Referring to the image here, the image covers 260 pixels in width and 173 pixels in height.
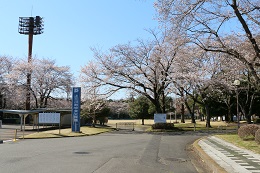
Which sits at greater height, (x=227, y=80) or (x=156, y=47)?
(x=156, y=47)

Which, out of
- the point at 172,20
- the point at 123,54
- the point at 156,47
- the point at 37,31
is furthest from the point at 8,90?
the point at 172,20

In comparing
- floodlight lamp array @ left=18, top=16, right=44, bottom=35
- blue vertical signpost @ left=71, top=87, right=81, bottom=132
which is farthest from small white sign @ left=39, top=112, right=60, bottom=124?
floodlight lamp array @ left=18, top=16, right=44, bottom=35

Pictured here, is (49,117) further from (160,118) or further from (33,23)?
(33,23)

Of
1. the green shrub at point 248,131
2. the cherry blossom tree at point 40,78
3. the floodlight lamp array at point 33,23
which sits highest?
the floodlight lamp array at point 33,23

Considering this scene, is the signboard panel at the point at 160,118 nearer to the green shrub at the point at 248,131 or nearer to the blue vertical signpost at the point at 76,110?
the blue vertical signpost at the point at 76,110

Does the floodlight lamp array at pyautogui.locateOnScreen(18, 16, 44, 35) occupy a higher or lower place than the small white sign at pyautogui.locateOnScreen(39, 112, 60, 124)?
higher

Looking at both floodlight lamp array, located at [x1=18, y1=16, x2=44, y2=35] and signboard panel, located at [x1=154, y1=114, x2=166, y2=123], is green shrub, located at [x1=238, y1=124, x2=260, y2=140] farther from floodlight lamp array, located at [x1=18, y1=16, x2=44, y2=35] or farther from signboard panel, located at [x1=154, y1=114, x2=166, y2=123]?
floodlight lamp array, located at [x1=18, y1=16, x2=44, y2=35]

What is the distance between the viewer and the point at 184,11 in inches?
472

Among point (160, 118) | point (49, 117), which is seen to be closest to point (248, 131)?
point (160, 118)

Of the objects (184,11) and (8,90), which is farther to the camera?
(8,90)

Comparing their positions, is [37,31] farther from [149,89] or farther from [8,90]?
[149,89]

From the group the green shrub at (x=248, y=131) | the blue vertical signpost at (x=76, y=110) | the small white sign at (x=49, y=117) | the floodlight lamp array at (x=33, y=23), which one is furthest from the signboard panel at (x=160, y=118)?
the floodlight lamp array at (x=33, y=23)

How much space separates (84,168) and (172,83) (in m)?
26.4

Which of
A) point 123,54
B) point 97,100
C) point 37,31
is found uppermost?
point 37,31
